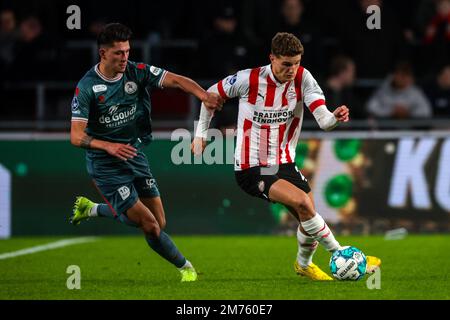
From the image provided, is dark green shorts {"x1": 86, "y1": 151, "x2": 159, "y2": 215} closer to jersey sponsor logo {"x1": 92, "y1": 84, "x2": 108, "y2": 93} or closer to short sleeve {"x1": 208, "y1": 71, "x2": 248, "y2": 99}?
jersey sponsor logo {"x1": 92, "y1": 84, "x2": 108, "y2": 93}

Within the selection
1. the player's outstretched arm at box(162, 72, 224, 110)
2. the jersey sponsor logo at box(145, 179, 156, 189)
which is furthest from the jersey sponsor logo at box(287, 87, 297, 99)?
the jersey sponsor logo at box(145, 179, 156, 189)

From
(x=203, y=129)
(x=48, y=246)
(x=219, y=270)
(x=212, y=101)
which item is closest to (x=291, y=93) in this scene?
(x=212, y=101)

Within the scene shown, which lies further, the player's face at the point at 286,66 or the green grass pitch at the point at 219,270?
the player's face at the point at 286,66

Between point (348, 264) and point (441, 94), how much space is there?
Result: 6763 mm

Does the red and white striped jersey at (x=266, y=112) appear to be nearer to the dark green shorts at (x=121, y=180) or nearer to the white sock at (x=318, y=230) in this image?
the white sock at (x=318, y=230)

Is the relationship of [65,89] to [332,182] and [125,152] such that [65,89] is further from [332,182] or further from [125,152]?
[125,152]

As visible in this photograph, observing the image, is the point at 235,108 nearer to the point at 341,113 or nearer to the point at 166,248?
the point at 166,248

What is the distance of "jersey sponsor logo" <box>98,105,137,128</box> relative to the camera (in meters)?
8.99

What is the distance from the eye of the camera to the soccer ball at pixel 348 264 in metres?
8.46

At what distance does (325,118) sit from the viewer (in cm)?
866

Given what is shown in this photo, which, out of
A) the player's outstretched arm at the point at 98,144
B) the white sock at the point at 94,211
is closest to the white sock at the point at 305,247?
the player's outstretched arm at the point at 98,144

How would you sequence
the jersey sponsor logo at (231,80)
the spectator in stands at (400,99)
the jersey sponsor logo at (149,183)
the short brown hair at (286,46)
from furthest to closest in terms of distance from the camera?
1. the spectator in stands at (400,99)
2. the jersey sponsor logo at (149,183)
3. the jersey sponsor logo at (231,80)
4. the short brown hair at (286,46)

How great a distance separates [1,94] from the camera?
1502 centimetres
